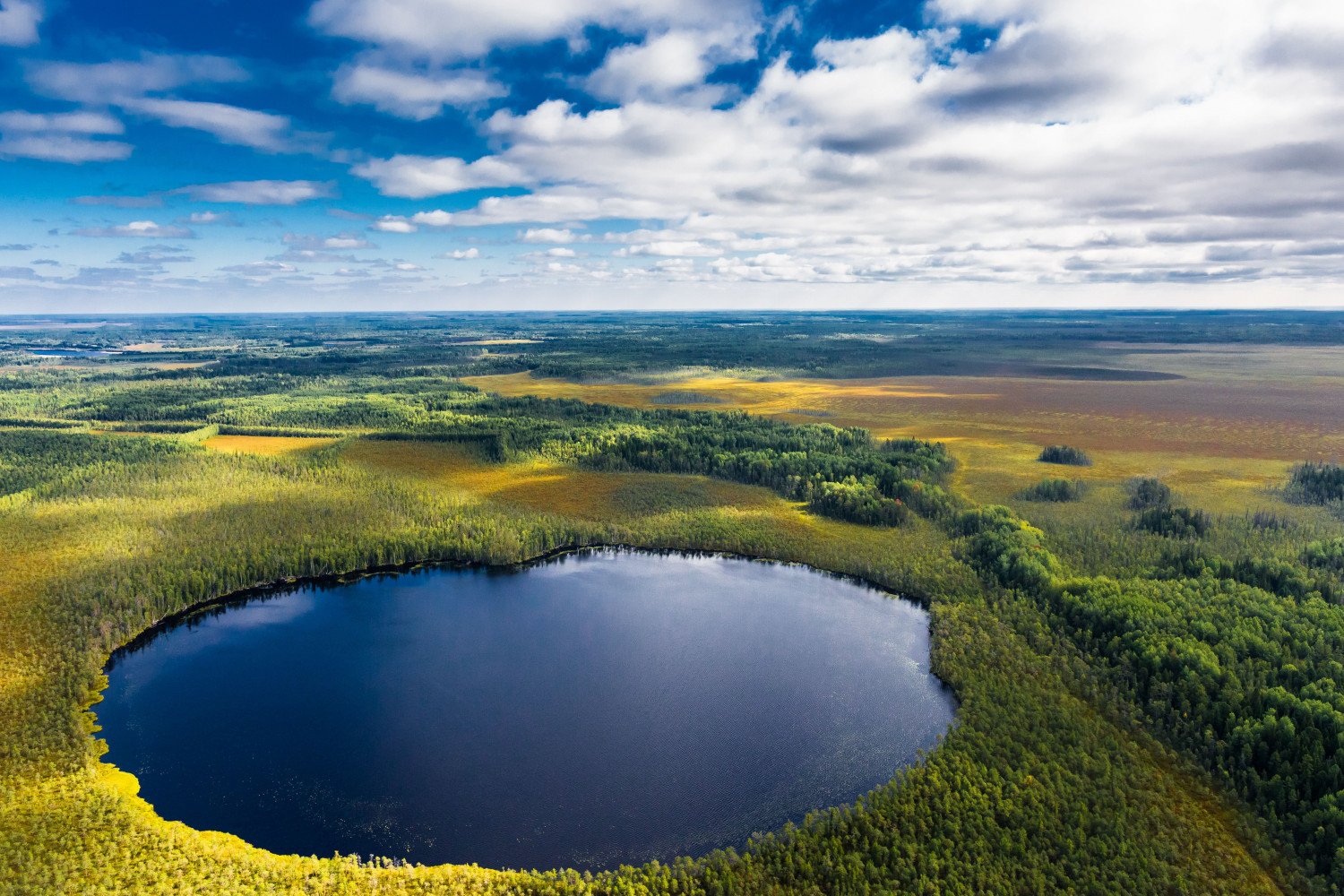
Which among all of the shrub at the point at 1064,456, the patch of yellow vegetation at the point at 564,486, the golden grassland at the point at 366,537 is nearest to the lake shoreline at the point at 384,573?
the golden grassland at the point at 366,537

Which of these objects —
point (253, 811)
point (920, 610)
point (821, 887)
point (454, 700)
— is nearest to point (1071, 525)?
point (920, 610)

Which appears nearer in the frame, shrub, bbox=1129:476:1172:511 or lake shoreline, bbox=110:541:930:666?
lake shoreline, bbox=110:541:930:666

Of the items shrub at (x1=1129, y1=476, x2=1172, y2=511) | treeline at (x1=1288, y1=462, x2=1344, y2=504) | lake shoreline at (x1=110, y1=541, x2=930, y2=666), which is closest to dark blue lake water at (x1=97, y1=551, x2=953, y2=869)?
lake shoreline at (x1=110, y1=541, x2=930, y2=666)

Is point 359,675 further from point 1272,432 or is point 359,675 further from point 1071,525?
point 1272,432

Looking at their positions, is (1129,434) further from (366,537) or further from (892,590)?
(366,537)

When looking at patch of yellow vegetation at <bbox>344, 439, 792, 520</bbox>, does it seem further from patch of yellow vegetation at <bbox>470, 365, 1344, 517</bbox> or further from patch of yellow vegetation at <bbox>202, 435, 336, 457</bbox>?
patch of yellow vegetation at <bbox>470, 365, 1344, 517</bbox>

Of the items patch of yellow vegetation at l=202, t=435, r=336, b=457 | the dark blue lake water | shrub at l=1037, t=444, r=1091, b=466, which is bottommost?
the dark blue lake water

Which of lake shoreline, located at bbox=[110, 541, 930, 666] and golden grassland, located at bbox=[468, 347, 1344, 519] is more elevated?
golden grassland, located at bbox=[468, 347, 1344, 519]

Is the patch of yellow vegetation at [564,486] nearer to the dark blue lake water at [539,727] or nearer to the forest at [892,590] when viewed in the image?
the forest at [892,590]
